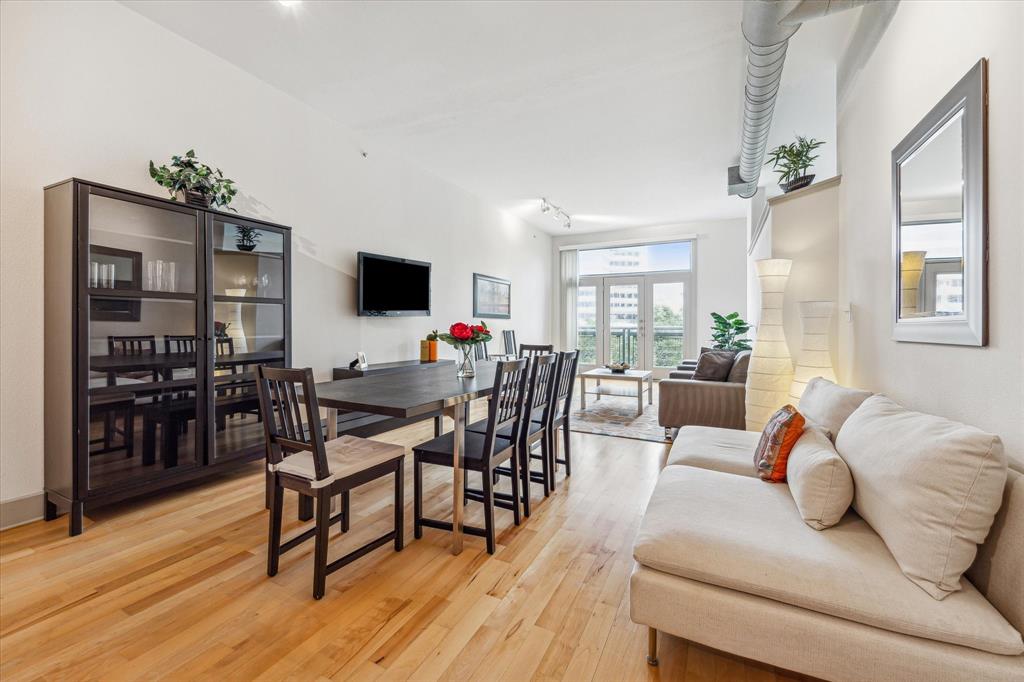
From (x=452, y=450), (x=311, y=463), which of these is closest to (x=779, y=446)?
(x=452, y=450)

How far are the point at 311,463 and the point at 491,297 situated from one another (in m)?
5.17

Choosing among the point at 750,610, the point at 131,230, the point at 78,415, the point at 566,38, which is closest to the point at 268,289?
the point at 131,230

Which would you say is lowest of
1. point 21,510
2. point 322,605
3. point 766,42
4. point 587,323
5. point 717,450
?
point 322,605

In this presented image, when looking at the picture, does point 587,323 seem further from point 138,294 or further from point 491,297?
point 138,294

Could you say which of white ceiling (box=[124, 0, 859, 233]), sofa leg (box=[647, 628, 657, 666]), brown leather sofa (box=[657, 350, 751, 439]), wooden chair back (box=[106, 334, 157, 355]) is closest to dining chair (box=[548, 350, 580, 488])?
brown leather sofa (box=[657, 350, 751, 439])

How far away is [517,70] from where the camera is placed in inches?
131

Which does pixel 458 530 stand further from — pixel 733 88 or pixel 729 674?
pixel 733 88

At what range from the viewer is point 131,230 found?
8.05 ft

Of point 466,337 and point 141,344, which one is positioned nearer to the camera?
point 141,344

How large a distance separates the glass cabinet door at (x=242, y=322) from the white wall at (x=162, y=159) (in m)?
0.55

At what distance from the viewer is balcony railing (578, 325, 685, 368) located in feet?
27.3

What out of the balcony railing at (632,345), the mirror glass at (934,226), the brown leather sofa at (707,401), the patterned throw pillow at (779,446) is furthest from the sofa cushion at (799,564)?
the balcony railing at (632,345)

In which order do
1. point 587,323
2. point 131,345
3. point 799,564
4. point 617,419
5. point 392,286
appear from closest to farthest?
1. point 799,564
2. point 131,345
3. point 392,286
4. point 617,419
5. point 587,323

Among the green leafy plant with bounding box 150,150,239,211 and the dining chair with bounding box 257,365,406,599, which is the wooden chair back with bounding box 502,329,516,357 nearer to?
the green leafy plant with bounding box 150,150,239,211
